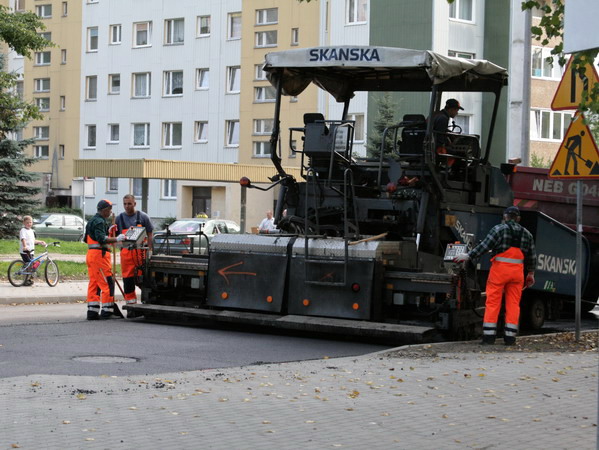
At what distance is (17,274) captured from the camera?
2247 cm

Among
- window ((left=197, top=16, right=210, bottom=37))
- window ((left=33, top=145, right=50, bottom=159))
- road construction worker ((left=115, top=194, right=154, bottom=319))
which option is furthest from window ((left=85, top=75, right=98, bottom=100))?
road construction worker ((left=115, top=194, right=154, bottom=319))

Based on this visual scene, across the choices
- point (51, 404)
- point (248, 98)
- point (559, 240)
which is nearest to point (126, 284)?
point (559, 240)

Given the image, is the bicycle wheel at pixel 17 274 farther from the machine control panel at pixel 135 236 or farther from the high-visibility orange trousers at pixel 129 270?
the machine control panel at pixel 135 236

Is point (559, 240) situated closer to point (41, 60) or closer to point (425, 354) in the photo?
point (425, 354)

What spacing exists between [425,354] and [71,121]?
5805 cm

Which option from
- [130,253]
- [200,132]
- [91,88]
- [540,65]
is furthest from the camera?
[91,88]

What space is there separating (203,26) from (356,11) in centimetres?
1082

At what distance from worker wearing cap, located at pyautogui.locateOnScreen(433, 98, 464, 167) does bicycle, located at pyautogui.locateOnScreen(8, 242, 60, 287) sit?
11.5 metres

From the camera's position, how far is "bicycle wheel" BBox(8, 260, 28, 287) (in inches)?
883

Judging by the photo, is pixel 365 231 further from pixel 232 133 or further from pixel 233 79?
pixel 233 79

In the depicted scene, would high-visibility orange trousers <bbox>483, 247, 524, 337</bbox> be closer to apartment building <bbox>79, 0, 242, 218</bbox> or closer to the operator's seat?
the operator's seat

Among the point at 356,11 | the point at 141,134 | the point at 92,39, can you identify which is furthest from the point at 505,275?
the point at 92,39

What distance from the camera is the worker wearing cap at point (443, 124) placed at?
1355 centimetres

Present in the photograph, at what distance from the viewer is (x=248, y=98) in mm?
58844
